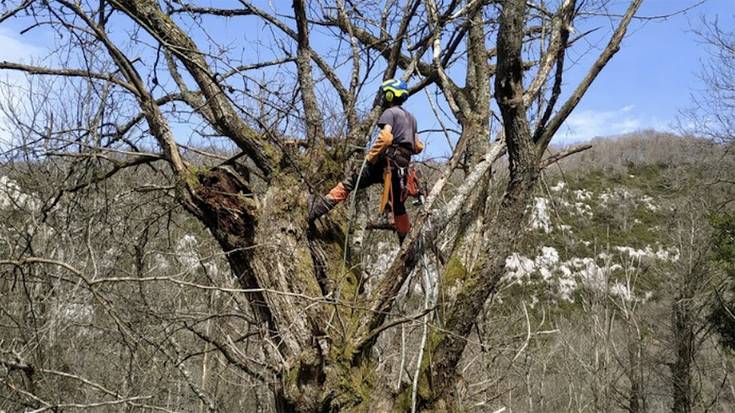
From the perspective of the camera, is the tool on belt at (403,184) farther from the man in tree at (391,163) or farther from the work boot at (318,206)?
the work boot at (318,206)

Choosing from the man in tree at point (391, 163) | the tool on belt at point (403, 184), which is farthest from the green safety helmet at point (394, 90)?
the tool on belt at point (403, 184)

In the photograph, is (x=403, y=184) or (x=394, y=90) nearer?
(x=403, y=184)

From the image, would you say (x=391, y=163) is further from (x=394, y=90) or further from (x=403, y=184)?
(x=394, y=90)

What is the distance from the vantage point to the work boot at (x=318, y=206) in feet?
14.5

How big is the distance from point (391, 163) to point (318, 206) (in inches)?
25.6

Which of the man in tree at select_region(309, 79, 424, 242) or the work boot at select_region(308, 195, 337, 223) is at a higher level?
the man in tree at select_region(309, 79, 424, 242)

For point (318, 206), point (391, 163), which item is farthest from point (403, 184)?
point (318, 206)

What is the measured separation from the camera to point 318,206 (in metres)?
4.43

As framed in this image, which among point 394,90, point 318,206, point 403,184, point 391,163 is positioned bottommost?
point 318,206

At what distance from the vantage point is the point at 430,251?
4.33m

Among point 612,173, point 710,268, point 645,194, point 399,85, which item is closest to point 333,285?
point 399,85

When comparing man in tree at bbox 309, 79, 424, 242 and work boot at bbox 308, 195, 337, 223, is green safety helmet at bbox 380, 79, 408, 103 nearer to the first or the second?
man in tree at bbox 309, 79, 424, 242

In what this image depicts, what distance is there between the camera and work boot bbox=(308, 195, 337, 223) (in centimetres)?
443

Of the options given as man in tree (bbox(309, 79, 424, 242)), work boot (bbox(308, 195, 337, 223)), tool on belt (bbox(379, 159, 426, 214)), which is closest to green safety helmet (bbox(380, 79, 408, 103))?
man in tree (bbox(309, 79, 424, 242))
